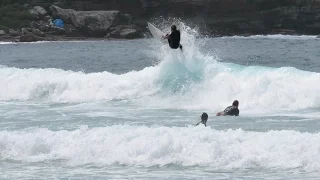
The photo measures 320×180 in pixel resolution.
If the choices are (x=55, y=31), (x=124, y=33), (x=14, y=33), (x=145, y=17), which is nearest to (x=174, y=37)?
(x=124, y=33)

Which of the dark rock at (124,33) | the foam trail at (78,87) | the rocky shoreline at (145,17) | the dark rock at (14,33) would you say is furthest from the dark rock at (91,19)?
the foam trail at (78,87)

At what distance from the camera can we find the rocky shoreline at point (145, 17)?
72.3 metres

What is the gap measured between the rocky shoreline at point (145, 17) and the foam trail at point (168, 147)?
5269 centimetres

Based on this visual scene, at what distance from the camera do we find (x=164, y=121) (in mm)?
20312

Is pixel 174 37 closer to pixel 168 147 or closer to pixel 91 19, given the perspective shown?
pixel 168 147

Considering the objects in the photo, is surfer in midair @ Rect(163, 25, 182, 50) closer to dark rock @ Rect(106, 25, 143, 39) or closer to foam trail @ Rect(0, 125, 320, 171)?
foam trail @ Rect(0, 125, 320, 171)

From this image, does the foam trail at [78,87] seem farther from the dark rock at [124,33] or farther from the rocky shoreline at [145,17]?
the dark rock at [124,33]

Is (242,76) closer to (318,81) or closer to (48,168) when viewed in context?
(318,81)

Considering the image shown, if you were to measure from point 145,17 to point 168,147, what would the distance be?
6579 cm

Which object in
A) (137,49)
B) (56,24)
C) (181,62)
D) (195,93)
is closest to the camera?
(195,93)

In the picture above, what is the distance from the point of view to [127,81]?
28.7 m

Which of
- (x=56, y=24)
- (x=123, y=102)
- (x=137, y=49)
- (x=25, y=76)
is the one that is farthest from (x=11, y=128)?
(x=56, y=24)

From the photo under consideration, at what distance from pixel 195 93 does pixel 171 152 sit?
10.8m

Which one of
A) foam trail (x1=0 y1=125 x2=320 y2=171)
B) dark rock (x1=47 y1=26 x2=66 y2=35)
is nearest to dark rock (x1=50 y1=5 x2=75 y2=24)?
dark rock (x1=47 y1=26 x2=66 y2=35)
